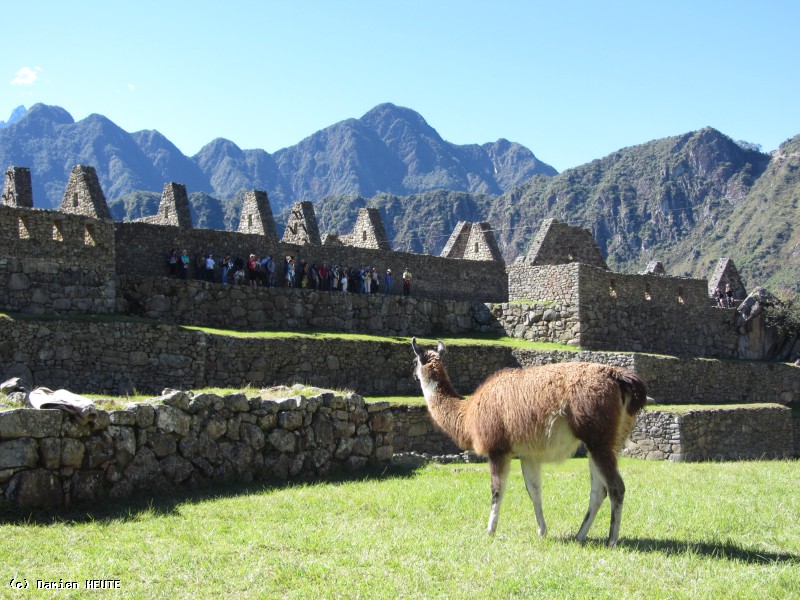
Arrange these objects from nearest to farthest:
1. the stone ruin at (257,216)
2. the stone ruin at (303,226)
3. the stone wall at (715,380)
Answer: the stone wall at (715,380) → the stone ruin at (257,216) → the stone ruin at (303,226)

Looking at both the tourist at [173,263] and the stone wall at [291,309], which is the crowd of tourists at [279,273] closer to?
the tourist at [173,263]

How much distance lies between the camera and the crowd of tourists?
23688 mm

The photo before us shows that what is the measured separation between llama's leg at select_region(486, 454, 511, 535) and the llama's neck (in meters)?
0.64

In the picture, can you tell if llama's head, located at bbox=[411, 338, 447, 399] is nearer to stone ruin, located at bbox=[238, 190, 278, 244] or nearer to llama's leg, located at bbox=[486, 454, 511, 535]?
llama's leg, located at bbox=[486, 454, 511, 535]

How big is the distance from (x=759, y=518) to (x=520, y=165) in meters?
164

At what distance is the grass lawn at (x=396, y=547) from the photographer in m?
6.61

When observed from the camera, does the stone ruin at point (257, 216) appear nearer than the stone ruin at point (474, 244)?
Yes

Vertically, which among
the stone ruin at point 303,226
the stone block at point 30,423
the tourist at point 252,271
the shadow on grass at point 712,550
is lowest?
the shadow on grass at point 712,550

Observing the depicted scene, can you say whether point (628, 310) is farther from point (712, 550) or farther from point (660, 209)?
point (660, 209)

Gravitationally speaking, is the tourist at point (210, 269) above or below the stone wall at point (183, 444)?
above

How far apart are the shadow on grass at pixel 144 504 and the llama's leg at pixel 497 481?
2.98 meters

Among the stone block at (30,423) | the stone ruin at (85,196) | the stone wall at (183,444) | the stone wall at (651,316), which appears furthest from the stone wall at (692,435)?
the stone ruin at (85,196)

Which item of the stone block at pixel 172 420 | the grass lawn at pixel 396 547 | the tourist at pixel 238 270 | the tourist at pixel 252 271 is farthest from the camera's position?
the tourist at pixel 252 271

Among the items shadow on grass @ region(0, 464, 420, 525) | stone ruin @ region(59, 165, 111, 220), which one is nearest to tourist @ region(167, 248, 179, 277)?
stone ruin @ region(59, 165, 111, 220)
